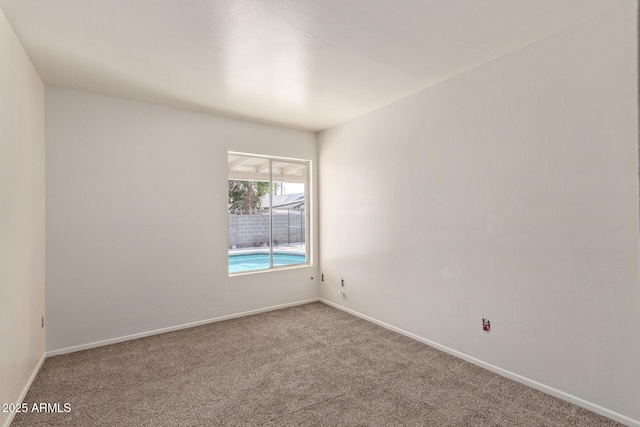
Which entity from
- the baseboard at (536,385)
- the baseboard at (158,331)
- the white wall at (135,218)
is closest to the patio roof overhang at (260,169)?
the white wall at (135,218)

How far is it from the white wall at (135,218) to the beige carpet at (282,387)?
1.41 ft

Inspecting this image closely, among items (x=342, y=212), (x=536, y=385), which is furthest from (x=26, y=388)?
(x=536, y=385)

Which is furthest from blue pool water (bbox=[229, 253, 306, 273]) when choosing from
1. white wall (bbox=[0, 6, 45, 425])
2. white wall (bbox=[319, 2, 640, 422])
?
white wall (bbox=[0, 6, 45, 425])

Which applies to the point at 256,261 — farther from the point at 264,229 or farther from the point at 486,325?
the point at 486,325

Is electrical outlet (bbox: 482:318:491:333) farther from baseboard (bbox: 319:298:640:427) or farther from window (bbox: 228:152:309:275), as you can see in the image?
window (bbox: 228:152:309:275)

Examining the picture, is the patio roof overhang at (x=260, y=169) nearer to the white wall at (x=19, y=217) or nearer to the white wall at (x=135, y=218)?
the white wall at (x=135, y=218)

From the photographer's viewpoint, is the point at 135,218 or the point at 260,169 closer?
the point at 135,218

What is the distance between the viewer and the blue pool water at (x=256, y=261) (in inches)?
171

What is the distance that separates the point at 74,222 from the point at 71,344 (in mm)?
1217

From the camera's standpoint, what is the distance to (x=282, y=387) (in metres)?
2.50

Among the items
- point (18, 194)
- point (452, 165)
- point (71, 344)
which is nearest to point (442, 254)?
point (452, 165)

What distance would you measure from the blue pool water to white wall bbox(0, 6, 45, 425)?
1977 mm

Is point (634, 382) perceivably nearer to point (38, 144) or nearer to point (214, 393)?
point (214, 393)

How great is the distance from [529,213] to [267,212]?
10.6 ft
